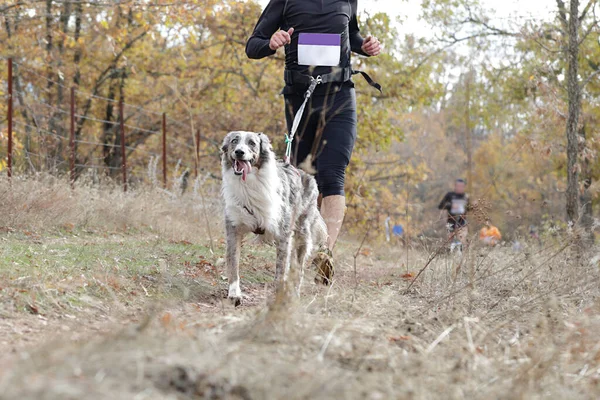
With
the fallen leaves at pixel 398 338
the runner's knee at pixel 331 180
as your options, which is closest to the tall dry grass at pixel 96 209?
the runner's knee at pixel 331 180

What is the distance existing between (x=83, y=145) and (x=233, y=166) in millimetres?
16104

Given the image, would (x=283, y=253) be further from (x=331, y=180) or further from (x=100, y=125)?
(x=100, y=125)

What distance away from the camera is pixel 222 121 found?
1831 cm

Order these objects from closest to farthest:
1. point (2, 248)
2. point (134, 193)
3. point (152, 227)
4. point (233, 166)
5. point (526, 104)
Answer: point (233, 166), point (2, 248), point (152, 227), point (134, 193), point (526, 104)

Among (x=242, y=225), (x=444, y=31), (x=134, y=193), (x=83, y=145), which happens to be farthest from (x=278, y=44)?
(x=83, y=145)

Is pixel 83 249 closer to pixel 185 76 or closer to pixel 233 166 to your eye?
pixel 233 166

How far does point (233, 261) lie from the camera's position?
4.88 meters

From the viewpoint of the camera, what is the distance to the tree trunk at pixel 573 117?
7531 millimetres

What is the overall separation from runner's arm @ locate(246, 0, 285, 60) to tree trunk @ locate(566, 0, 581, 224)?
12.2 feet

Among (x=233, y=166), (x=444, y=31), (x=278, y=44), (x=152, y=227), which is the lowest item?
(x=152, y=227)

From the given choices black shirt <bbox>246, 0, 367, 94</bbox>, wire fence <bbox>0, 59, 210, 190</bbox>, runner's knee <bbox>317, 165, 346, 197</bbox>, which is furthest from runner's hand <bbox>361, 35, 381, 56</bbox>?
wire fence <bbox>0, 59, 210, 190</bbox>

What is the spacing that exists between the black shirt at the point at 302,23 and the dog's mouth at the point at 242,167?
3.28 feet

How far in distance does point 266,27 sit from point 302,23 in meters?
0.35

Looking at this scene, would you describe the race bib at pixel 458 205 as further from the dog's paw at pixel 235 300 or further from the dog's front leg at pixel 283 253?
the dog's paw at pixel 235 300
